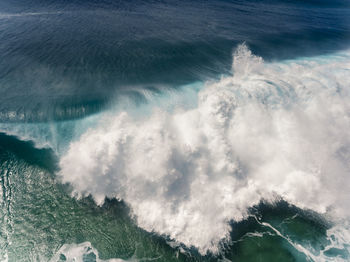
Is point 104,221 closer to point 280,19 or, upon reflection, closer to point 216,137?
point 216,137

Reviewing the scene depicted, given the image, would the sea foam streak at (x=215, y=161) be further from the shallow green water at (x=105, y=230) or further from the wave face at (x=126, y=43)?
the wave face at (x=126, y=43)

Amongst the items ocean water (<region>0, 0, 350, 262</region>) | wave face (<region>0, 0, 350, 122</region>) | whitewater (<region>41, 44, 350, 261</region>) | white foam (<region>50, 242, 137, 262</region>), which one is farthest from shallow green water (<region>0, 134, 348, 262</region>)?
wave face (<region>0, 0, 350, 122</region>)

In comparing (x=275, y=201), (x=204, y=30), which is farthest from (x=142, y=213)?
(x=204, y=30)

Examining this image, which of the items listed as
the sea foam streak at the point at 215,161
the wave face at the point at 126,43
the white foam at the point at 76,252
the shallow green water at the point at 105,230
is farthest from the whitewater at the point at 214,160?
the wave face at the point at 126,43

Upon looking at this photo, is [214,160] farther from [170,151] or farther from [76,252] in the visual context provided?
[76,252]

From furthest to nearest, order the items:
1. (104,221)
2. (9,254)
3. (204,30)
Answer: (204,30) < (104,221) < (9,254)

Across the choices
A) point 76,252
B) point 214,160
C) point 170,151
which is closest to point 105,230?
point 76,252
